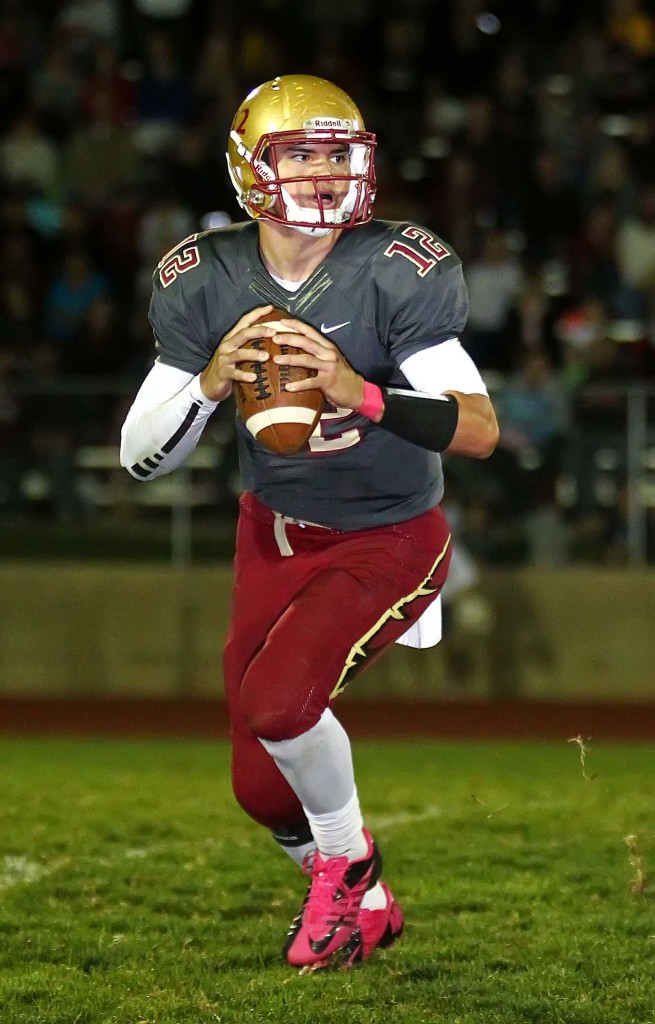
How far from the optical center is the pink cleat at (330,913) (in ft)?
11.7

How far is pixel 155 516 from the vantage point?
8.76m

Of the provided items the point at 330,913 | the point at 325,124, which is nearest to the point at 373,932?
the point at 330,913

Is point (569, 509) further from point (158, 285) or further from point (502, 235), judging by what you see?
point (158, 285)

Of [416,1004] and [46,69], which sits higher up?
[46,69]

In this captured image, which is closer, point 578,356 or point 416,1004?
point 416,1004

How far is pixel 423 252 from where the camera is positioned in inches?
143

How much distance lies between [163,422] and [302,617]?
545 mm

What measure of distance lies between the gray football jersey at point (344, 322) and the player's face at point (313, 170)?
0.50 feet

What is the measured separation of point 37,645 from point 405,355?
583 cm

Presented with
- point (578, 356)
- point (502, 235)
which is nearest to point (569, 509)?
point (578, 356)

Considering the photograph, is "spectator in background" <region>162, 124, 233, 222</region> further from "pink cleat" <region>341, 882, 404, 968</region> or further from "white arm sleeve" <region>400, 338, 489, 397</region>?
"pink cleat" <region>341, 882, 404, 968</region>

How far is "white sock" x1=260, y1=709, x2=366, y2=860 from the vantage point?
348 centimetres

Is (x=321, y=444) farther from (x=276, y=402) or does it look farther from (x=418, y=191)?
(x=418, y=191)

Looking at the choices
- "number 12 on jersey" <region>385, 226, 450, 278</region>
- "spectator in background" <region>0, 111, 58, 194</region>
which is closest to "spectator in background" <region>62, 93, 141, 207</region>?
"spectator in background" <region>0, 111, 58, 194</region>
